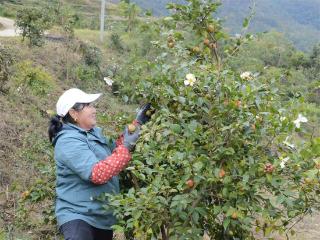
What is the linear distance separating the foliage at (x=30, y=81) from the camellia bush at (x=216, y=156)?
7.75m

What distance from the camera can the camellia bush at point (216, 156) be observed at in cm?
224

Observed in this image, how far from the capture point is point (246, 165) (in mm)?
2338

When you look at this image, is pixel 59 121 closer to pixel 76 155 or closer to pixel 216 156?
pixel 76 155

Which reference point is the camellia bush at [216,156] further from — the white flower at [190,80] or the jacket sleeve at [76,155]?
the jacket sleeve at [76,155]

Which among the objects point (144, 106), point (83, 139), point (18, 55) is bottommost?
point (18, 55)

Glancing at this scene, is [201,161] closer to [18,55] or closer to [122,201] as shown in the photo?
[122,201]

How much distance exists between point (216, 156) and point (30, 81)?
8.85m

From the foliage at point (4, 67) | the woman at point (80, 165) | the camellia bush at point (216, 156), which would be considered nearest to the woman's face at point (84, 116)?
the woman at point (80, 165)

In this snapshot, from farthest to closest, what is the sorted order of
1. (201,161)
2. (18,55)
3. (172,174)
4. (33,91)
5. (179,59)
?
(18,55) → (33,91) → (179,59) → (172,174) → (201,161)

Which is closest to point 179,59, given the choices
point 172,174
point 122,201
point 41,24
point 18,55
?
point 172,174

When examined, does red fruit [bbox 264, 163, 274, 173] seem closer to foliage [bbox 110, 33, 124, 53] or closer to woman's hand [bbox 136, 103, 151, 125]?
woman's hand [bbox 136, 103, 151, 125]

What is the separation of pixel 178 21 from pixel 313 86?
797 mm

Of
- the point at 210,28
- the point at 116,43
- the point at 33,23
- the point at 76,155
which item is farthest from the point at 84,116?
the point at 116,43

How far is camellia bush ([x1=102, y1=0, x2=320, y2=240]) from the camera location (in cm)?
224
